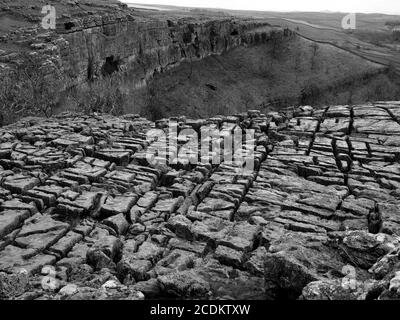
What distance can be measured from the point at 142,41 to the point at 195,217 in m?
60.1

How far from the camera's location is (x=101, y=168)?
14633 millimetres

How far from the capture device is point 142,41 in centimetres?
6750

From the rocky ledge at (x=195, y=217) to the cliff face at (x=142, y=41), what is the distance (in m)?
32.7

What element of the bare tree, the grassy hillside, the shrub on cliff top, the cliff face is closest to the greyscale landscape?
the shrub on cliff top

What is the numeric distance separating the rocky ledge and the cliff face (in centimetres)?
3273

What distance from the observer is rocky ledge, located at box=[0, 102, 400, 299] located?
839 centimetres

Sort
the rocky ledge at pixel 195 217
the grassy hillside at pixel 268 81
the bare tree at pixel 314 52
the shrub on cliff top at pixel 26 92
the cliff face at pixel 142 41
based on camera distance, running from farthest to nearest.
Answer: the bare tree at pixel 314 52
the grassy hillside at pixel 268 81
the cliff face at pixel 142 41
the shrub on cliff top at pixel 26 92
the rocky ledge at pixel 195 217

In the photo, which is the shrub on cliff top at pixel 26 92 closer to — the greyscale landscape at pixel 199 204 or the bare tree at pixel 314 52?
the greyscale landscape at pixel 199 204

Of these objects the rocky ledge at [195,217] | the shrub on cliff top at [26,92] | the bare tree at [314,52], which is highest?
the bare tree at [314,52]

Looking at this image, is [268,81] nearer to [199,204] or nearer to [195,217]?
[199,204]

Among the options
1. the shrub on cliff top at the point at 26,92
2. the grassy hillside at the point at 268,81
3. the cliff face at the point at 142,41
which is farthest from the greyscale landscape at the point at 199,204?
the grassy hillside at the point at 268,81

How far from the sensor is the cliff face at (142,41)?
1965 inches

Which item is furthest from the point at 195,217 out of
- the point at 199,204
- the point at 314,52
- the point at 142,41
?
the point at 314,52

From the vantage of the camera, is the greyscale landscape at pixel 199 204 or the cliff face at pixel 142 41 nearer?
the greyscale landscape at pixel 199 204
